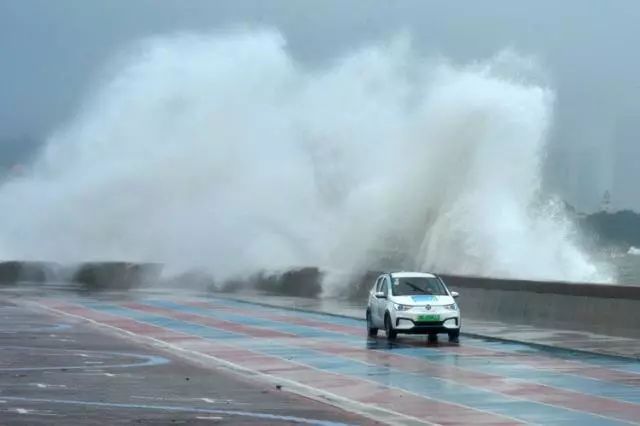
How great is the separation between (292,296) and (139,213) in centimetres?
1658

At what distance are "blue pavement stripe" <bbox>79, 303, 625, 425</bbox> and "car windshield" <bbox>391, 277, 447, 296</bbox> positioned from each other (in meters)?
2.80

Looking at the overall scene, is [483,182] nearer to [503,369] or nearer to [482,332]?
[482,332]

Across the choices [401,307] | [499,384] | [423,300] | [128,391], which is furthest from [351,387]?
[423,300]

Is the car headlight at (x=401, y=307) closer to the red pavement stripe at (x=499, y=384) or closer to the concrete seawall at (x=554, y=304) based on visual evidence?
the red pavement stripe at (x=499, y=384)

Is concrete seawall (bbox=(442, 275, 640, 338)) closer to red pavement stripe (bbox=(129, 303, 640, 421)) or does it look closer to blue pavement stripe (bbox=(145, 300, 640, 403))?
blue pavement stripe (bbox=(145, 300, 640, 403))

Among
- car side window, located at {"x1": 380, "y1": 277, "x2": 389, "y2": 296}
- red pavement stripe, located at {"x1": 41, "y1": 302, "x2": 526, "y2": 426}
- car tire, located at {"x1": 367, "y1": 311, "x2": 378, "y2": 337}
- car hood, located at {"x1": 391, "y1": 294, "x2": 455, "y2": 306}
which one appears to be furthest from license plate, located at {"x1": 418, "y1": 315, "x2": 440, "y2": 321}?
red pavement stripe, located at {"x1": 41, "y1": 302, "x2": 526, "y2": 426}

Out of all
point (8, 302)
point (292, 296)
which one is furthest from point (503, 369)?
point (292, 296)

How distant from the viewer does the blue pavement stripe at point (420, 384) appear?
1482 centimetres

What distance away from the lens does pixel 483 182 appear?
43.6 meters

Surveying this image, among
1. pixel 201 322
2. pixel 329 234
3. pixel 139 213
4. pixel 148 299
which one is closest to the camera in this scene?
pixel 201 322

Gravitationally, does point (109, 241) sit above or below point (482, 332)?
above

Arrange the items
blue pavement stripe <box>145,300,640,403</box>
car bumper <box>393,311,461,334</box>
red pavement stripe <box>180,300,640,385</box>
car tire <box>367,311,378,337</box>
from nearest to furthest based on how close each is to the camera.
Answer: blue pavement stripe <box>145,300,640,403</box> → red pavement stripe <box>180,300,640,385</box> → car bumper <box>393,311,461,334</box> → car tire <box>367,311,378,337</box>

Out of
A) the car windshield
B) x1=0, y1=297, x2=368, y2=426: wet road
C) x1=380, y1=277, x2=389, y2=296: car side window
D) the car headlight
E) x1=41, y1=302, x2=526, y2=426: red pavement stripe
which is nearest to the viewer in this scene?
x1=0, y1=297, x2=368, y2=426: wet road

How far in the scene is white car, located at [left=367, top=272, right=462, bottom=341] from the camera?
25906 millimetres
